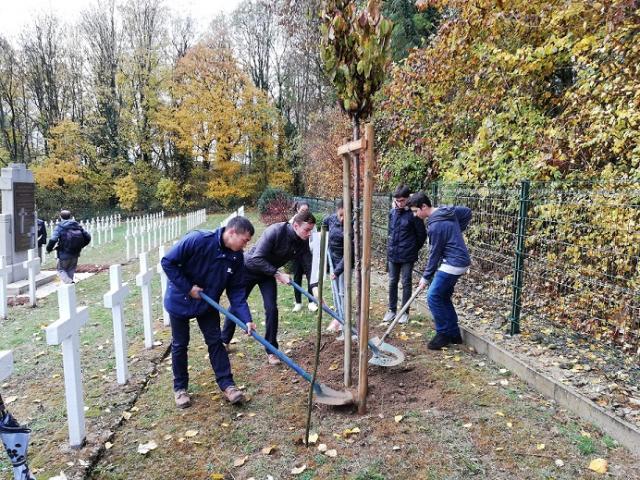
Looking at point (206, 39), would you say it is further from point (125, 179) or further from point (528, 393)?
point (528, 393)

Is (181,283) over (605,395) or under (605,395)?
over

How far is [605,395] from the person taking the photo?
3508 mm

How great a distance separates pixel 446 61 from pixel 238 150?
81.4 ft

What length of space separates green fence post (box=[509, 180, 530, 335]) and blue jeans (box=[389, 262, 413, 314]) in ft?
4.16

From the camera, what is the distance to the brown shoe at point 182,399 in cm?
365

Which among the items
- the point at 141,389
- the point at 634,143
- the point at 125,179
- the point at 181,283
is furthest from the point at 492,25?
the point at 125,179

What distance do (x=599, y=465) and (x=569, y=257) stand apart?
2.56m

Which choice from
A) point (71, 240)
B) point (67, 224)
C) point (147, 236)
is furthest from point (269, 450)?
point (147, 236)

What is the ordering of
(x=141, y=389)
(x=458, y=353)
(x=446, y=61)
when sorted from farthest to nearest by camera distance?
(x=446, y=61)
(x=458, y=353)
(x=141, y=389)

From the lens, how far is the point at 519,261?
4.95m

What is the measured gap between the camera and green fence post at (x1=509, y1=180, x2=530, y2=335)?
4.79 metres

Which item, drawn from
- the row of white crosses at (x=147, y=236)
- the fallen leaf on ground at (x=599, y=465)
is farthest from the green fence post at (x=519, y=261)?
the row of white crosses at (x=147, y=236)

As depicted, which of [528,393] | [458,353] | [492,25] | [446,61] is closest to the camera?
[528,393]

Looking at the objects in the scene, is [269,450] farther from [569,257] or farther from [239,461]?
[569,257]
